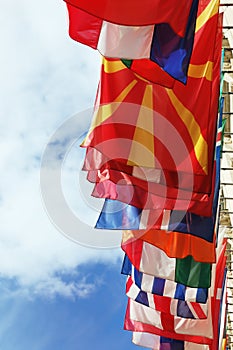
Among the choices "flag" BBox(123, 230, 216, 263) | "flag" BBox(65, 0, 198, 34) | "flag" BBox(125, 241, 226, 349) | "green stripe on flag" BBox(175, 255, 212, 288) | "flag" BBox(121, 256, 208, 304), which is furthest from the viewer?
"flag" BBox(125, 241, 226, 349)

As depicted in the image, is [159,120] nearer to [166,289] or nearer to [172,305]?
[166,289]

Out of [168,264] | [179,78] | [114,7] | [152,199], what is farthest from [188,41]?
[168,264]

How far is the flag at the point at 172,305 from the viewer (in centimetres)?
1145

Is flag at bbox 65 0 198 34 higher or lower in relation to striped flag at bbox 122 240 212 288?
higher

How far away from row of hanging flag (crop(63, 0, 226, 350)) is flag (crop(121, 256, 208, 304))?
0.05ft

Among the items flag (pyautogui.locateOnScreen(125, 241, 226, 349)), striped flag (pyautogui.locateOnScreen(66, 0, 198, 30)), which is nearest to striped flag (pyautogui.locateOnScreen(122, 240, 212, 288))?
flag (pyautogui.locateOnScreen(125, 241, 226, 349))

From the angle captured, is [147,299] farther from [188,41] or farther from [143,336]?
[188,41]

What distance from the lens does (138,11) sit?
5.54 metres

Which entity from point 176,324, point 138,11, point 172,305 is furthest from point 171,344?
point 138,11

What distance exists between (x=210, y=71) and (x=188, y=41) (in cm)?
167

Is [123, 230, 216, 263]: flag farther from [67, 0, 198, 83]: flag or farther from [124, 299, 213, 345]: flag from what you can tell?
[67, 0, 198, 83]: flag

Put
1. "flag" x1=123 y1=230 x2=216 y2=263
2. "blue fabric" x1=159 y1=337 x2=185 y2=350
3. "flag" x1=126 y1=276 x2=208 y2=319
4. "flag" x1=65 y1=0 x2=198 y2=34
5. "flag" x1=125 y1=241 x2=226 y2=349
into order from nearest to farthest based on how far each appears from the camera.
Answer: "flag" x1=65 y1=0 x2=198 y2=34, "flag" x1=123 y1=230 x2=216 y2=263, "flag" x1=126 y1=276 x2=208 y2=319, "flag" x1=125 y1=241 x2=226 y2=349, "blue fabric" x1=159 y1=337 x2=185 y2=350

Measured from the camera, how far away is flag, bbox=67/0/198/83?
5.93m

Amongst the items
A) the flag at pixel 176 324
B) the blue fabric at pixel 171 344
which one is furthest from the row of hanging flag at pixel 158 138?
the blue fabric at pixel 171 344
